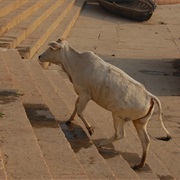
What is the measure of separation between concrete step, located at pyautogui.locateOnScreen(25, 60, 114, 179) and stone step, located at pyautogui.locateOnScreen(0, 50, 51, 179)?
2.19ft

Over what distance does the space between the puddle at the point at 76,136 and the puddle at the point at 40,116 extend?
0.30 meters

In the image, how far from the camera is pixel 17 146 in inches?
194

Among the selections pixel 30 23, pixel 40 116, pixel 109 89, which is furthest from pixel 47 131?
pixel 30 23

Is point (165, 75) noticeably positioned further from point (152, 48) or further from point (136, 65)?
point (152, 48)

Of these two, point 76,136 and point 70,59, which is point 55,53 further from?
point 76,136

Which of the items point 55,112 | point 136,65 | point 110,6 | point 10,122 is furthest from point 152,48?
point 10,122

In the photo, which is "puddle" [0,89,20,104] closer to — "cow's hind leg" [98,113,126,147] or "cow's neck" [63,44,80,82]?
"cow's neck" [63,44,80,82]

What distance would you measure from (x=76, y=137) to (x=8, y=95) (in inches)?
41.1

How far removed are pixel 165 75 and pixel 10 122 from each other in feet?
24.1

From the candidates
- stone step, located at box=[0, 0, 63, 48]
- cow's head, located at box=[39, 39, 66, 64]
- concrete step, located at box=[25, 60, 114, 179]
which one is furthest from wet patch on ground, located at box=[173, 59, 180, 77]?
cow's head, located at box=[39, 39, 66, 64]

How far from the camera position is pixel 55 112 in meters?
6.93

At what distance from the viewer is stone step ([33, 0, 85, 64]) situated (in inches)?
473

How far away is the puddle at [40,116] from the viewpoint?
6035 mm

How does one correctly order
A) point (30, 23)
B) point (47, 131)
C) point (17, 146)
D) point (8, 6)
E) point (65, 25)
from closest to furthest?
1. point (17, 146)
2. point (47, 131)
3. point (8, 6)
4. point (30, 23)
5. point (65, 25)
